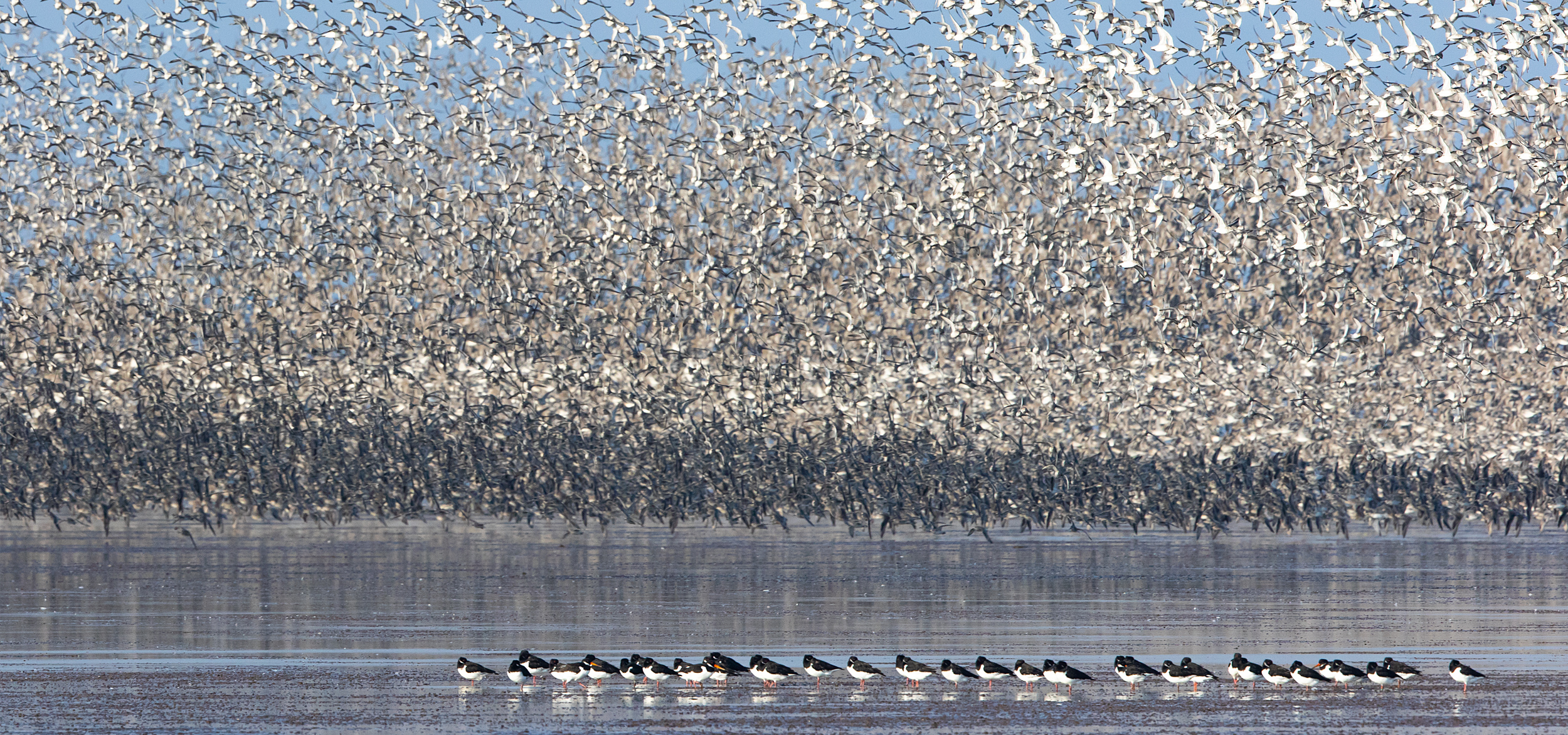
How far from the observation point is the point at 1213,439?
45.0 m

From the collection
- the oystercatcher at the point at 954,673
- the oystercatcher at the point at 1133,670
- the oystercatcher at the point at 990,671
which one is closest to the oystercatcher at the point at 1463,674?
the oystercatcher at the point at 1133,670

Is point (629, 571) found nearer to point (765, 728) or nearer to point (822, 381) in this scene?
point (765, 728)

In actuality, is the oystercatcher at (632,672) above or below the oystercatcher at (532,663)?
below

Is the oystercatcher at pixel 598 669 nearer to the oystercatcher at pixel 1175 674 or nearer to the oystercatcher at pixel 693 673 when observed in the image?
the oystercatcher at pixel 693 673

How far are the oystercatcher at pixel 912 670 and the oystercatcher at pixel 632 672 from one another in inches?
57.6

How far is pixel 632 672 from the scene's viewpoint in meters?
13.4

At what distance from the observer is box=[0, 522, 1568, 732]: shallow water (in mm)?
12094

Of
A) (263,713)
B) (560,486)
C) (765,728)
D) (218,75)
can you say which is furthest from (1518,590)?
(218,75)

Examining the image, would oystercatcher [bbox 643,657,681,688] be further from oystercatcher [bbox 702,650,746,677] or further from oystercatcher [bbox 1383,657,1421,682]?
oystercatcher [bbox 1383,657,1421,682]

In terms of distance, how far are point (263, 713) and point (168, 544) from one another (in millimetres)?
16588

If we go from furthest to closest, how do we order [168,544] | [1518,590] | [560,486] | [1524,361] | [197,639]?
[1524,361], [560,486], [168,544], [1518,590], [197,639]

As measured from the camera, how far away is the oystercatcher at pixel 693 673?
13211mm

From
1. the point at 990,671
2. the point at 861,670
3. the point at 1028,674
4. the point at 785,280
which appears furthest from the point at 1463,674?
the point at 785,280

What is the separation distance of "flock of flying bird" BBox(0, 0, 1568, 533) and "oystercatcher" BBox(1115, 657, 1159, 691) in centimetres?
1873
